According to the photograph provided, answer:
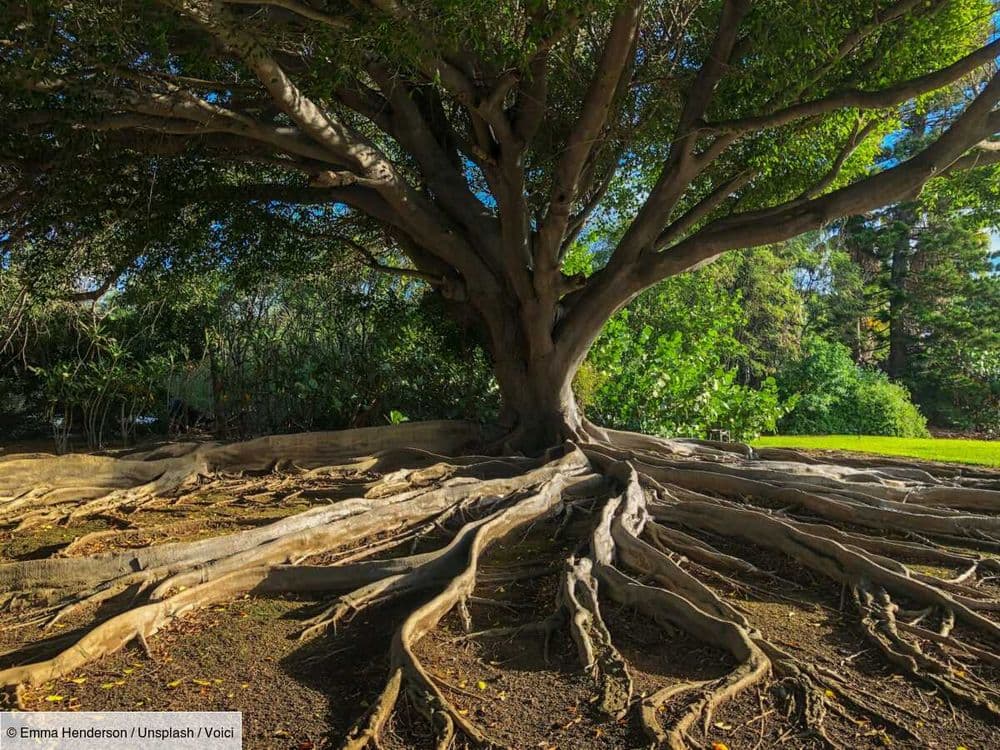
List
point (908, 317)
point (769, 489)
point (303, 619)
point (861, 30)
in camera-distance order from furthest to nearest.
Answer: point (908, 317), point (769, 489), point (861, 30), point (303, 619)

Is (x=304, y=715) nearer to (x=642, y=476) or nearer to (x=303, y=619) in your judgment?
(x=303, y=619)

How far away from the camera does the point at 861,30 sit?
623 cm

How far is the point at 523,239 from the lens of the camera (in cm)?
866

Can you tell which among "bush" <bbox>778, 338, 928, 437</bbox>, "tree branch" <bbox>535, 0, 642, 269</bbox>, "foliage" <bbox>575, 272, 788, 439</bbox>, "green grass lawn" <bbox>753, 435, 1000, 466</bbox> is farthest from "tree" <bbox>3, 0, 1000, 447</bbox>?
"bush" <bbox>778, 338, 928, 437</bbox>

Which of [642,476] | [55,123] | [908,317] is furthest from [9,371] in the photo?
→ [908,317]

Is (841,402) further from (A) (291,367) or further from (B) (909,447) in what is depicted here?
(A) (291,367)

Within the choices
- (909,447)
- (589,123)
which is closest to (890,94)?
(589,123)

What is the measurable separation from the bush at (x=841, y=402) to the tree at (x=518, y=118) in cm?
1336

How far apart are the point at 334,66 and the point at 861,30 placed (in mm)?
4197

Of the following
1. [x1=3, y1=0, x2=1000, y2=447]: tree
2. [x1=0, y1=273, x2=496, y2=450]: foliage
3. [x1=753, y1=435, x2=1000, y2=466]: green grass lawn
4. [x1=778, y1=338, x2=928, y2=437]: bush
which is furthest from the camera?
[x1=778, y1=338, x2=928, y2=437]: bush

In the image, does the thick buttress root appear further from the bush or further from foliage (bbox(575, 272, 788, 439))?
the bush

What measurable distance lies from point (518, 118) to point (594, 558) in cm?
478

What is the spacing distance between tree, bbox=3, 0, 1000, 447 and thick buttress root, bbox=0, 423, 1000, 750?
2.10 metres

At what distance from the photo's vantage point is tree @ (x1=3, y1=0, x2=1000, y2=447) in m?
5.73
